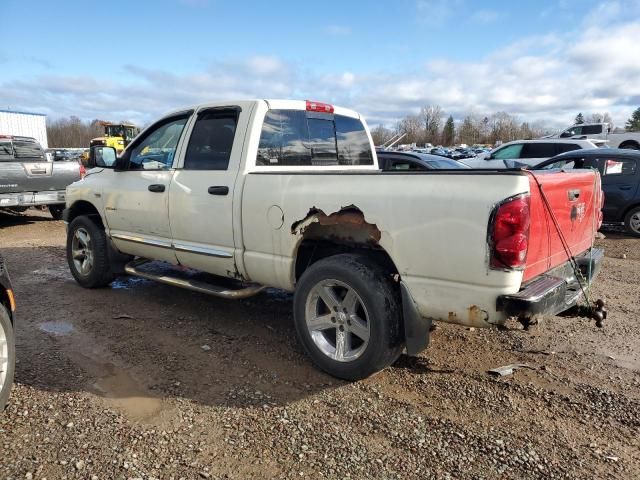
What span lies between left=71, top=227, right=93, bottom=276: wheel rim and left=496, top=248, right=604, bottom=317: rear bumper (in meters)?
4.75

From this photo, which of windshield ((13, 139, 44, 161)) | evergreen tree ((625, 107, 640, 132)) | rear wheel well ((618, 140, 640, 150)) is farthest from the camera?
evergreen tree ((625, 107, 640, 132))

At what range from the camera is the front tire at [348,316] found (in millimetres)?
3441

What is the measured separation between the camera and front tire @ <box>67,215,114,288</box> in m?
5.79

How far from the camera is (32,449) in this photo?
284 cm

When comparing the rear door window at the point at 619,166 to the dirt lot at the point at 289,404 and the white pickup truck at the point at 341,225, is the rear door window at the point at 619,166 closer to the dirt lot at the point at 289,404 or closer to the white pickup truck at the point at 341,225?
the dirt lot at the point at 289,404

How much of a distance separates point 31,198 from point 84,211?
196 inches

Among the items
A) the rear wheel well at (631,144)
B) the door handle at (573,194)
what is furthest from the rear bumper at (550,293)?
the rear wheel well at (631,144)

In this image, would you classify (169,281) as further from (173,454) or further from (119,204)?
(173,454)

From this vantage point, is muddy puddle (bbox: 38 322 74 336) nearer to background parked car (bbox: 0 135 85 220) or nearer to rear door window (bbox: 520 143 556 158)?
background parked car (bbox: 0 135 85 220)

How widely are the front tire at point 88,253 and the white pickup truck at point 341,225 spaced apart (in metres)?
0.22

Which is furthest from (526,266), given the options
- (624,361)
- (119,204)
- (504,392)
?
(119,204)

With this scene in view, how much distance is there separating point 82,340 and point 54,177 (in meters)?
7.42

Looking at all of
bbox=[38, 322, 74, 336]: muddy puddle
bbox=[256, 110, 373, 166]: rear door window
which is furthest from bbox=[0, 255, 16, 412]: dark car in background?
Answer: bbox=[256, 110, 373, 166]: rear door window

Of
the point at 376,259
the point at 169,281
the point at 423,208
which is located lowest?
the point at 169,281
